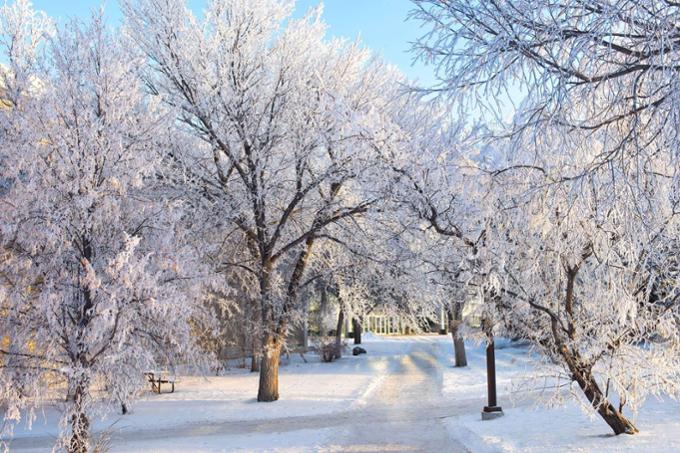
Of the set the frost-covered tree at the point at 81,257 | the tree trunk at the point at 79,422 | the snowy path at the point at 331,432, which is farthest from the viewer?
the snowy path at the point at 331,432

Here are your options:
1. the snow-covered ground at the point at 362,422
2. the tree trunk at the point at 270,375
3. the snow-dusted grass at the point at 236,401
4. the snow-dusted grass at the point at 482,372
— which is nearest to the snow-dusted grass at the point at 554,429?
the snow-covered ground at the point at 362,422

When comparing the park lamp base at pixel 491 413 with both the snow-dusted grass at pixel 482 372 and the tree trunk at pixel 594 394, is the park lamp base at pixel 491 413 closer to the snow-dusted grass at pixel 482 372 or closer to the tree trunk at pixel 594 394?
the snow-dusted grass at pixel 482 372

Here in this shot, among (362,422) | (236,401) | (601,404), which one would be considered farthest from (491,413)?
(236,401)

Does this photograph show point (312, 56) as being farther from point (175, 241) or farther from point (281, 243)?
point (175, 241)

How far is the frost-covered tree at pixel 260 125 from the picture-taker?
15.3m

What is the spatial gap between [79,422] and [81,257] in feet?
7.73

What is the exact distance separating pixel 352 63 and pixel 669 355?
38.4ft

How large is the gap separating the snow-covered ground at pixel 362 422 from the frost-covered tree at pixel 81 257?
146 cm

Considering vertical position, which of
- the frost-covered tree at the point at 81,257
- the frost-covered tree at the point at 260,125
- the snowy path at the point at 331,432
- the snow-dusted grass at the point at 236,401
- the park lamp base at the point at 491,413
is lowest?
the snow-dusted grass at the point at 236,401

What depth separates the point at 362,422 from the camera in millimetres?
12594

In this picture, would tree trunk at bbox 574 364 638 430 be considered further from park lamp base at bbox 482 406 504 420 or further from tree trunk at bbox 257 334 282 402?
tree trunk at bbox 257 334 282 402

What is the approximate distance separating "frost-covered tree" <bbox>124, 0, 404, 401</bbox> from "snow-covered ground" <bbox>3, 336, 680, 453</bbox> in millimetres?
2074

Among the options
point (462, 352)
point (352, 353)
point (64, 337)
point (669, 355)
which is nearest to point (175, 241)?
point (64, 337)

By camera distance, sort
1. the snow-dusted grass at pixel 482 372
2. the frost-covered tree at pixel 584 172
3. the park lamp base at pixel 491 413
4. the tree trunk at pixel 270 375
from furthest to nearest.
Answer: the tree trunk at pixel 270 375
the park lamp base at pixel 491 413
the snow-dusted grass at pixel 482 372
the frost-covered tree at pixel 584 172
